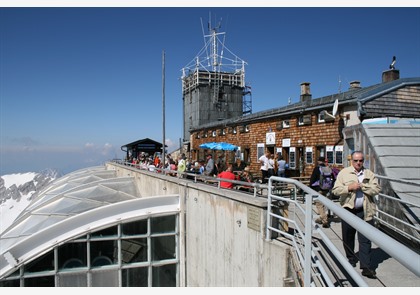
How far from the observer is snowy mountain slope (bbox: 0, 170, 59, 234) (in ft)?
227

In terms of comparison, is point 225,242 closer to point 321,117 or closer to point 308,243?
point 308,243

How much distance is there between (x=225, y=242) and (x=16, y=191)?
83.4m

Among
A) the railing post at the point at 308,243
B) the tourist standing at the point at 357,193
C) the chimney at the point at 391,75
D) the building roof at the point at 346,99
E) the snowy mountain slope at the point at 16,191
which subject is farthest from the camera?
the snowy mountain slope at the point at 16,191

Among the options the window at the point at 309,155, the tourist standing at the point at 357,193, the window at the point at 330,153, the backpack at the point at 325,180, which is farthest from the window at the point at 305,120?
Answer: the tourist standing at the point at 357,193

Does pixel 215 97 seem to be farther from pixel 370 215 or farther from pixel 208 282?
pixel 370 215

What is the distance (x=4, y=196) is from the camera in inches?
2995

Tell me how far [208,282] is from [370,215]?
20.0 feet

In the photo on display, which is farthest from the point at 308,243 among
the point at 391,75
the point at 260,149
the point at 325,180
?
the point at 260,149

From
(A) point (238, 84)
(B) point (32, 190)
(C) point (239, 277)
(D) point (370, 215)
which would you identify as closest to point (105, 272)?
(C) point (239, 277)

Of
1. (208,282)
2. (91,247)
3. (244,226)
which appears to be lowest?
(208,282)

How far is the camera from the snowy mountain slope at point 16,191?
69250 mm

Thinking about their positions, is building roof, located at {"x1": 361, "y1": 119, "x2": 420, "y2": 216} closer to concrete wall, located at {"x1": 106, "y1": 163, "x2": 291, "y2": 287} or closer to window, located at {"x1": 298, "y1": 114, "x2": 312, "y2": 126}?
concrete wall, located at {"x1": 106, "y1": 163, "x2": 291, "y2": 287}

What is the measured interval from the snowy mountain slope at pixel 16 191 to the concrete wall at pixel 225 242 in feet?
224

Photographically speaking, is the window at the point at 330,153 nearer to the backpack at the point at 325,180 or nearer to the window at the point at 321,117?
the window at the point at 321,117
